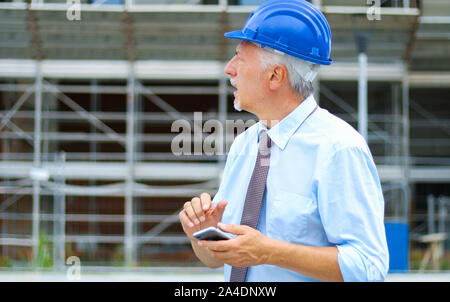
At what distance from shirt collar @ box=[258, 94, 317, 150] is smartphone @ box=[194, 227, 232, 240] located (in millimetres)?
219

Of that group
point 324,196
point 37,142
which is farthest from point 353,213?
point 37,142

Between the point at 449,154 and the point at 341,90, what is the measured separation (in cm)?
232

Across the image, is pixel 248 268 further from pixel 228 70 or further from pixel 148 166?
pixel 148 166

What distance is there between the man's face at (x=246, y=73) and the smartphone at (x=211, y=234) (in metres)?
0.29

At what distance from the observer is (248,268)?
1.05 metres

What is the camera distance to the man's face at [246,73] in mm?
1082

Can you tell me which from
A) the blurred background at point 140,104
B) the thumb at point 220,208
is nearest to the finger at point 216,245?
the thumb at point 220,208

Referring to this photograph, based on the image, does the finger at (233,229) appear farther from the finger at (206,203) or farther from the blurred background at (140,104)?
the blurred background at (140,104)

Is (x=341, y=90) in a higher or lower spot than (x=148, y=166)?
higher

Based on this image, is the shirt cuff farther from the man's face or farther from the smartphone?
the man's face

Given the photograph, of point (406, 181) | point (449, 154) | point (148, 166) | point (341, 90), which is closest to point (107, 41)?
point (148, 166)

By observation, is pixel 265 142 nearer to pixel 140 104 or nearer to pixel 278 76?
pixel 278 76

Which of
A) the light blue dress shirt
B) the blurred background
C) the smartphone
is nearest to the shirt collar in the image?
the light blue dress shirt

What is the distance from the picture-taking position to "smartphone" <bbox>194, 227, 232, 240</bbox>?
88cm
